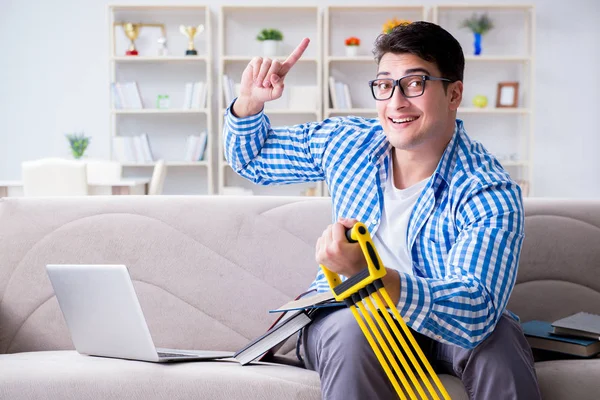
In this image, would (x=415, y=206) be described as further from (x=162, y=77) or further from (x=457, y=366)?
(x=162, y=77)

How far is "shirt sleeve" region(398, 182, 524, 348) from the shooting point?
1.12 meters

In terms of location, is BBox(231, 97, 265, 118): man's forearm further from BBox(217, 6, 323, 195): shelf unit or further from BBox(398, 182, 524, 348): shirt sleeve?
BBox(217, 6, 323, 195): shelf unit

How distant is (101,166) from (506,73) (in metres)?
3.59

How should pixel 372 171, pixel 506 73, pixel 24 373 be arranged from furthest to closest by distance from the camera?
pixel 506 73
pixel 372 171
pixel 24 373

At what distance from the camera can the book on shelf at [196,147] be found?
231 inches

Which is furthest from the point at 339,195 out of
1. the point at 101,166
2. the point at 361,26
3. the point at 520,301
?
the point at 361,26

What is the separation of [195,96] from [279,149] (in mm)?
4255

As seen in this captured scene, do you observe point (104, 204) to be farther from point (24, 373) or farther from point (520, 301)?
point (520, 301)

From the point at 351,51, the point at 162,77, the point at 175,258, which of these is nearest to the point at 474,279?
the point at 175,258

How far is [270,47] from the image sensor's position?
5.85m

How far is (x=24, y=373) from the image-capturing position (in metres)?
1.51

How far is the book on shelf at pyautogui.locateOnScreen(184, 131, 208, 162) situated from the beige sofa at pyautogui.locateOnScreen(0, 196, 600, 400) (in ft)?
12.9

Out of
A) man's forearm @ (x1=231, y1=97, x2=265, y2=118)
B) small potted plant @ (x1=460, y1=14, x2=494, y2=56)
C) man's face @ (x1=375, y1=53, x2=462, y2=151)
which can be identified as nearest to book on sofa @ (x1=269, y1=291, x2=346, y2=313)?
man's face @ (x1=375, y1=53, x2=462, y2=151)

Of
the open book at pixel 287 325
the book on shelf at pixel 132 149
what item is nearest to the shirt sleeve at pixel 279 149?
the open book at pixel 287 325
